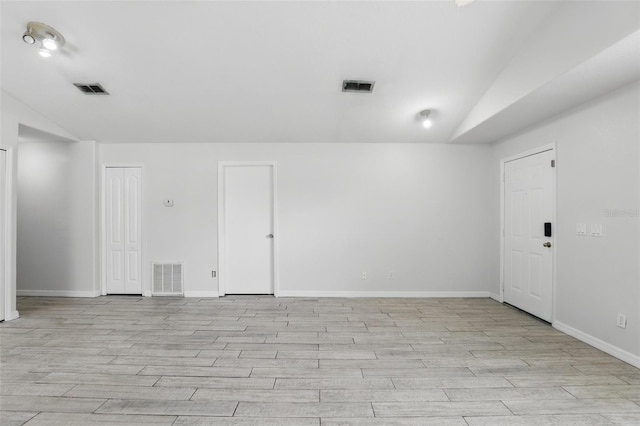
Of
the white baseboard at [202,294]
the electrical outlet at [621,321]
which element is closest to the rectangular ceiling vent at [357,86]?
the electrical outlet at [621,321]

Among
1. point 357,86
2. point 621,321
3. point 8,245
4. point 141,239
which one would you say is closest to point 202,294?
point 141,239

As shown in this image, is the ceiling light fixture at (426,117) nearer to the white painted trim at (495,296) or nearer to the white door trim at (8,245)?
the white painted trim at (495,296)

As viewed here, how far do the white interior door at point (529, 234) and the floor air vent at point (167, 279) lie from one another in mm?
4856

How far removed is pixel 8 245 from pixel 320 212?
3962mm

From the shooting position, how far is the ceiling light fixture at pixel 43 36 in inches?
109

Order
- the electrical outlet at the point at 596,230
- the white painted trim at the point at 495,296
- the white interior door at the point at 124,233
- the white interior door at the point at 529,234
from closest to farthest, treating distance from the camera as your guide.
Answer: the electrical outlet at the point at 596,230, the white interior door at the point at 529,234, the white painted trim at the point at 495,296, the white interior door at the point at 124,233

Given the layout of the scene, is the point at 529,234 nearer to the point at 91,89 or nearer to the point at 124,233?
the point at 91,89

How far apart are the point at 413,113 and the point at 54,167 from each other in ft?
17.7

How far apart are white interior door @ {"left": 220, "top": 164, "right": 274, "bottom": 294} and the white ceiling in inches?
28.5

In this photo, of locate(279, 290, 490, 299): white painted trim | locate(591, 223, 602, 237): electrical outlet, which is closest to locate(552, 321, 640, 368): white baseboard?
locate(591, 223, 602, 237): electrical outlet

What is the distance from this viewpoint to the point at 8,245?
148 inches

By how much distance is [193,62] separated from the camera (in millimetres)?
3219

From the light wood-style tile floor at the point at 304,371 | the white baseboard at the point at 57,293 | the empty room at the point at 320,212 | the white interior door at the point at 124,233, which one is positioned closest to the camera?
the light wood-style tile floor at the point at 304,371

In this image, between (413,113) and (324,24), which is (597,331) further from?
(324,24)
